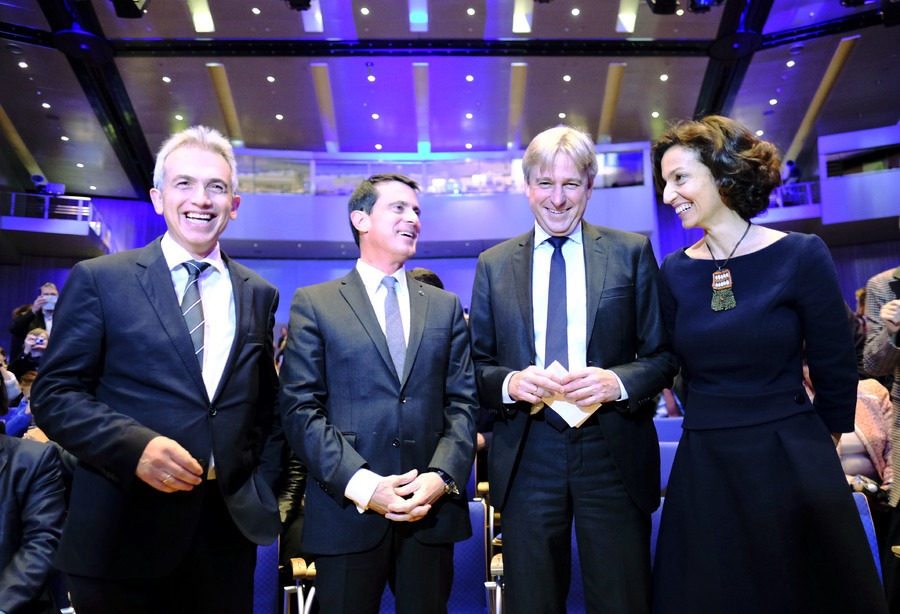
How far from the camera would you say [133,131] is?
42.0 ft

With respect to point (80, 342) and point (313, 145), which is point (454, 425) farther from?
point (313, 145)

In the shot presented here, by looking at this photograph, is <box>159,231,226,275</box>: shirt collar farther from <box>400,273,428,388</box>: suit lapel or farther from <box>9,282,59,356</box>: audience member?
<box>9,282,59,356</box>: audience member

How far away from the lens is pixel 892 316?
8.07ft

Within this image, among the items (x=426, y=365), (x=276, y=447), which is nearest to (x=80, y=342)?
(x=276, y=447)

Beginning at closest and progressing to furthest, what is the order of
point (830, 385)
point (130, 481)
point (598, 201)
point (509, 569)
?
point (130, 481) → point (830, 385) → point (509, 569) → point (598, 201)

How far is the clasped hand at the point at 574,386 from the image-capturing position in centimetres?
190

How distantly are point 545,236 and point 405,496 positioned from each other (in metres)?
0.98

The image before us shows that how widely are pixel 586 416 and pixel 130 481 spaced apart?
1288 millimetres

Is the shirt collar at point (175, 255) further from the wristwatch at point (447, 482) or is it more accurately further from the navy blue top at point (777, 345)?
the navy blue top at point (777, 345)

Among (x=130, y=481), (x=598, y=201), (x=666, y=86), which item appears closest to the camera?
(x=130, y=481)

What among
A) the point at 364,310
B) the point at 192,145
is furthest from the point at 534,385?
the point at 192,145

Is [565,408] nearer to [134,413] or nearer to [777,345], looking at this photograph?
[777,345]

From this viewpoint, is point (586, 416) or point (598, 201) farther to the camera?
point (598, 201)

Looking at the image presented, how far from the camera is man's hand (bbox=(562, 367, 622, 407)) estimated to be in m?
1.90
